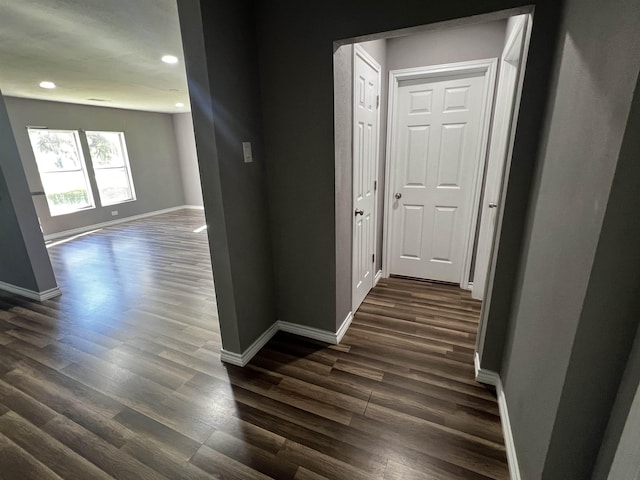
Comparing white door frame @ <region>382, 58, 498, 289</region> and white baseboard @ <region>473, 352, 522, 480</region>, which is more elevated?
white door frame @ <region>382, 58, 498, 289</region>

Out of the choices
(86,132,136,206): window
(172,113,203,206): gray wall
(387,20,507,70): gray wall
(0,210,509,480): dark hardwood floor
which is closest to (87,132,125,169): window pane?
(86,132,136,206): window

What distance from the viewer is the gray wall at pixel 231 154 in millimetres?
1513

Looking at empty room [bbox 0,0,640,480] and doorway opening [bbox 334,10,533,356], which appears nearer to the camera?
empty room [bbox 0,0,640,480]

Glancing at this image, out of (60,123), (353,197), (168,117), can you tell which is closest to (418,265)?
(353,197)

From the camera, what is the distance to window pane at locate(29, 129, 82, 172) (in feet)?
17.1

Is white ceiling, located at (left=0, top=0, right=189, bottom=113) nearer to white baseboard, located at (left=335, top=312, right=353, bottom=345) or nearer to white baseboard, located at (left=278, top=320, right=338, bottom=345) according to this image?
white baseboard, located at (left=278, top=320, right=338, bottom=345)

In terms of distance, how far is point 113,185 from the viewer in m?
6.52

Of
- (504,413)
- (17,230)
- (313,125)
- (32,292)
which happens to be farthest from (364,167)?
(32,292)

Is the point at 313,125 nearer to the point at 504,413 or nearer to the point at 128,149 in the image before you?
the point at 504,413

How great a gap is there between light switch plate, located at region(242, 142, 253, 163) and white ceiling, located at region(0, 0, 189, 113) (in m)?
1.15

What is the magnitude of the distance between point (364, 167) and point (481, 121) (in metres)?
1.15

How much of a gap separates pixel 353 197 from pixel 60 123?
6192 mm

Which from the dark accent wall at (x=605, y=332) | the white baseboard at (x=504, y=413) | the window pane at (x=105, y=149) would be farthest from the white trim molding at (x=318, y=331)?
the window pane at (x=105, y=149)

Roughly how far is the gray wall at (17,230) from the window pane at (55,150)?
10.3ft
